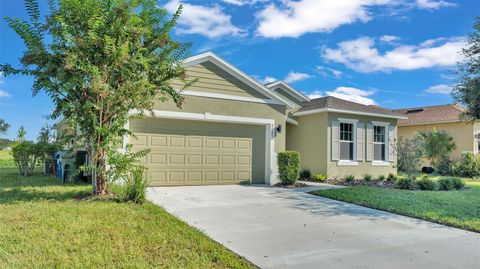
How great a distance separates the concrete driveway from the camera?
14.3 ft

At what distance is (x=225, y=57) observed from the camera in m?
12.1

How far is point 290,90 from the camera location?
16859 millimetres

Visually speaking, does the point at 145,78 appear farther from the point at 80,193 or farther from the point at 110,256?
the point at 110,256

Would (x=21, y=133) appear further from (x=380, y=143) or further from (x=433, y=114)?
(x=433, y=114)

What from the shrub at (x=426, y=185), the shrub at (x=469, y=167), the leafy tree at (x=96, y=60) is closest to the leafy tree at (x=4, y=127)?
the leafy tree at (x=96, y=60)

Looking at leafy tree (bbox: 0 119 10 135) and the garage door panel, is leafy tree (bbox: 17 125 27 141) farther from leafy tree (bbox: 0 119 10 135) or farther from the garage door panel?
the garage door panel

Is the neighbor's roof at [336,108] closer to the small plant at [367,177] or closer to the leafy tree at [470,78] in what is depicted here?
the small plant at [367,177]

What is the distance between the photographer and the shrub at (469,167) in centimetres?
1819

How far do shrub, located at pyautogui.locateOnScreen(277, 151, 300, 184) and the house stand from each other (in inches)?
25.3

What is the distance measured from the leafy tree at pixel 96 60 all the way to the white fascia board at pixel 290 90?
898 centimetres

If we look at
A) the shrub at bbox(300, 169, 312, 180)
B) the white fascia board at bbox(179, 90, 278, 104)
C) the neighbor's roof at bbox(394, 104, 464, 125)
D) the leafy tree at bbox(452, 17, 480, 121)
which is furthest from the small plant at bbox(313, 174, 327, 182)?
the neighbor's roof at bbox(394, 104, 464, 125)

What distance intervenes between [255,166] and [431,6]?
26.9 ft

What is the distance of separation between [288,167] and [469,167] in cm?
1279

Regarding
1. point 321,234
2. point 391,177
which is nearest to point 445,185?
point 391,177
